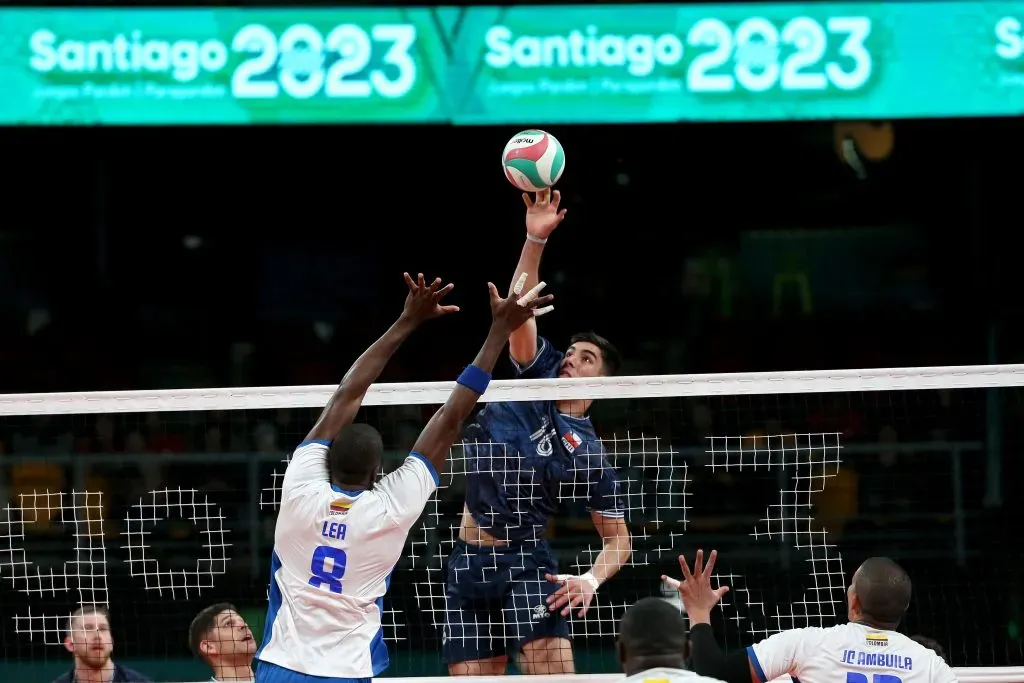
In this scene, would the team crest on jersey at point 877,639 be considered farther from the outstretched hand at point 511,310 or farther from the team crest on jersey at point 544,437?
the team crest on jersey at point 544,437

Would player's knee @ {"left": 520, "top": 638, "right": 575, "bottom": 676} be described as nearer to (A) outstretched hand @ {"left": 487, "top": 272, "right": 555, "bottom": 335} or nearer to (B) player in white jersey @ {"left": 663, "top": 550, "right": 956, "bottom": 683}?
(B) player in white jersey @ {"left": 663, "top": 550, "right": 956, "bottom": 683}

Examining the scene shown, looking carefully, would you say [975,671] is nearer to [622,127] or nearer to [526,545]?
[526,545]

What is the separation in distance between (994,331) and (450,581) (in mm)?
10591

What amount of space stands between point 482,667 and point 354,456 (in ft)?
7.07

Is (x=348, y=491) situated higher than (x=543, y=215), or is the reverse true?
(x=543, y=215)

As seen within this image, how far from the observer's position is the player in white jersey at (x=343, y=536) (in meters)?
5.12

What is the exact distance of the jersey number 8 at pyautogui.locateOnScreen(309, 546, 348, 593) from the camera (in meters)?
5.13

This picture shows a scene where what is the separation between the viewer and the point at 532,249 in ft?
20.9

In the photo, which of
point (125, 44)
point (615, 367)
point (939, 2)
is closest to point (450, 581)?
point (615, 367)

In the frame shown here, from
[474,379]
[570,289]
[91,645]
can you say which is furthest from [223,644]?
[570,289]

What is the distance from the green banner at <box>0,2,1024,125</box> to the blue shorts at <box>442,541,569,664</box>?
5.66 m

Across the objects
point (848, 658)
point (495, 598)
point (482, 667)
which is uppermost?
point (495, 598)

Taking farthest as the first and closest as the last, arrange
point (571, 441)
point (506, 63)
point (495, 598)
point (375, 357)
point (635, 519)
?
point (635, 519)
point (506, 63)
point (571, 441)
point (495, 598)
point (375, 357)

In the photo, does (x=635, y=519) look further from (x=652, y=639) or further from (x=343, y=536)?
(x=652, y=639)
